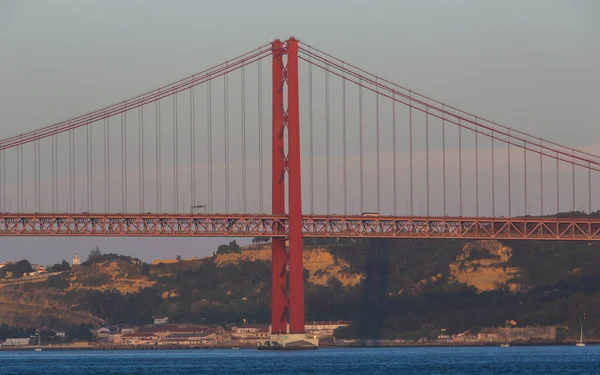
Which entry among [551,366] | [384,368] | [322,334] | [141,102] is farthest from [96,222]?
[322,334]

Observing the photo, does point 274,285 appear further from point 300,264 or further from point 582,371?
point 582,371

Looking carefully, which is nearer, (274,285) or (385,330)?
(274,285)

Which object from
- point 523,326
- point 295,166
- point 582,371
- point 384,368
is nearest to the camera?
point 582,371

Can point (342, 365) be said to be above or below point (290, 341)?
below

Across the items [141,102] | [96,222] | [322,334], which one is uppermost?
[141,102]

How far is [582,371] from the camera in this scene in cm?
9844

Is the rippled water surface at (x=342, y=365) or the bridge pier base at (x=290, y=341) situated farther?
the bridge pier base at (x=290, y=341)

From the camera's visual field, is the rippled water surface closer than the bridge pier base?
Yes

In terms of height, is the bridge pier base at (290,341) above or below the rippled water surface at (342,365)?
above

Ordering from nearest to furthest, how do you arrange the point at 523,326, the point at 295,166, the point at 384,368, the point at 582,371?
1. the point at 582,371
2. the point at 384,368
3. the point at 295,166
4. the point at 523,326

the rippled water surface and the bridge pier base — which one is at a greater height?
the bridge pier base

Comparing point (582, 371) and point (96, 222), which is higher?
point (96, 222)

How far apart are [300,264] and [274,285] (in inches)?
110

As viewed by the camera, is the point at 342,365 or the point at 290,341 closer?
the point at 342,365
